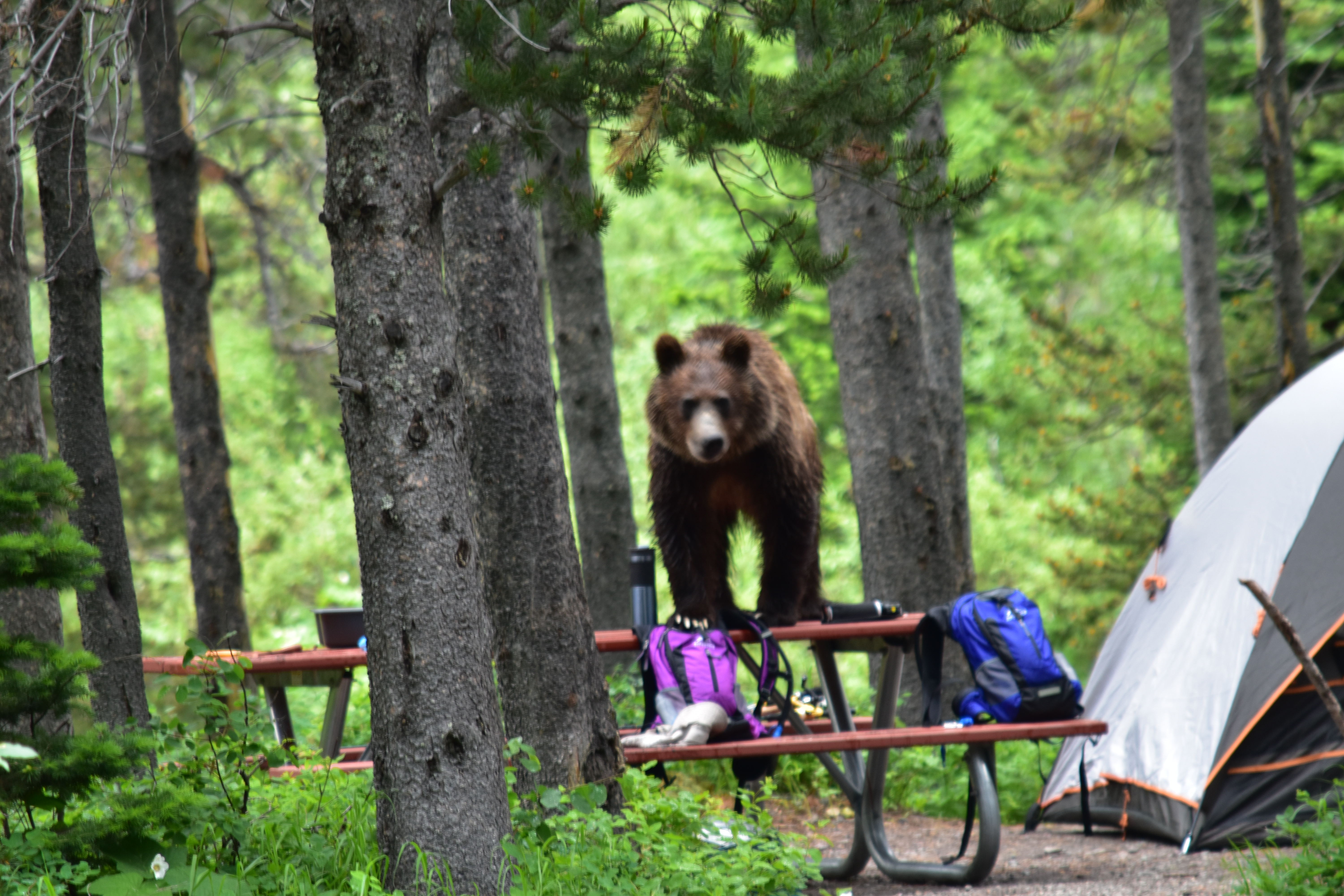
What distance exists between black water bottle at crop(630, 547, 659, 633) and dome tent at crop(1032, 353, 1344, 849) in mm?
1794

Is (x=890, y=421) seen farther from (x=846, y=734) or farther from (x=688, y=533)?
(x=846, y=734)

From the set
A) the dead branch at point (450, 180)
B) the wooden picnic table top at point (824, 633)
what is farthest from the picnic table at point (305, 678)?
the dead branch at point (450, 180)

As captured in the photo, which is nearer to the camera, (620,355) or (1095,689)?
(1095,689)

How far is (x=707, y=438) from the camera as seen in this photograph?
4836mm

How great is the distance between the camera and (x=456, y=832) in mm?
2932

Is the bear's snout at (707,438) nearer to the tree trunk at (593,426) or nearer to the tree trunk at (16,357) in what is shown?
the tree trunk at (593,426)

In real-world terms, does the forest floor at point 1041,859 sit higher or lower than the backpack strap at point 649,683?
lower

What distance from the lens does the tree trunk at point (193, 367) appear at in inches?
269

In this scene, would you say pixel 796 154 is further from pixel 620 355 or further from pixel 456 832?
pixel 620 355

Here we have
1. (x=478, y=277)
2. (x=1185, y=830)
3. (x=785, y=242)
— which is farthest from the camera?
(x=1185, y=830)

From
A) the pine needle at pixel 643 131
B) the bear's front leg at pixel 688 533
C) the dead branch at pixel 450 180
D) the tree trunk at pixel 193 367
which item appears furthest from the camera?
the tree trunk at pixel 193 367

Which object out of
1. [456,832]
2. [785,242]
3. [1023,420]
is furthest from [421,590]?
[1023,420]

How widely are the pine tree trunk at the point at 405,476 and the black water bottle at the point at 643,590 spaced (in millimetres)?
1424

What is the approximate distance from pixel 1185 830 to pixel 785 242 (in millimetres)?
3164
